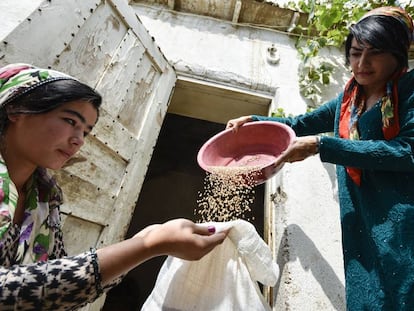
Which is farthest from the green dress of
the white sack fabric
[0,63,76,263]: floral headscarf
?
[0,63,76,263]: floral headscarf

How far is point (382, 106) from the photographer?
1.12 m

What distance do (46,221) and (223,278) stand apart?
2.42 ft

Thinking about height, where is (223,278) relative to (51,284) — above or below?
above

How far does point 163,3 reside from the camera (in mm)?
2852

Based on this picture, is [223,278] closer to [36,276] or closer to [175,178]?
[36,276]

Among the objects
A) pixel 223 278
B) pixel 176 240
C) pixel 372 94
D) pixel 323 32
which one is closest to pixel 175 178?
pixel 323 32

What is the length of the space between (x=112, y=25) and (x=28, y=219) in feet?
4.68

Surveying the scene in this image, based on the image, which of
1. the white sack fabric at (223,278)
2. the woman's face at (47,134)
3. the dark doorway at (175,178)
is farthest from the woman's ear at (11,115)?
the dark doorway at (175,178)

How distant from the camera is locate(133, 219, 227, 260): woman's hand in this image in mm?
729

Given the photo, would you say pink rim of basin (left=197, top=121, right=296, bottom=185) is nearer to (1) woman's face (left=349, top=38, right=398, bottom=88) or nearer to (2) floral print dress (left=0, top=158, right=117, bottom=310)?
(1) woman's face (left=349, top=38, right=398, bottom=88)

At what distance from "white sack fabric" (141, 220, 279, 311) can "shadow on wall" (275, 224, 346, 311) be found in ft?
1.85

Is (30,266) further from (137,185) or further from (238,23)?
(238,23)

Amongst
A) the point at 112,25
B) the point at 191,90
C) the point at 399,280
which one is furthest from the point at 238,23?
the point at 399,280

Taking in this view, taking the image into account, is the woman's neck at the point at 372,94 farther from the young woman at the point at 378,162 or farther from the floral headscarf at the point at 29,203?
the floral headscarf at the point at 29,203
